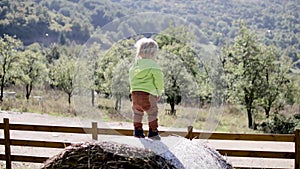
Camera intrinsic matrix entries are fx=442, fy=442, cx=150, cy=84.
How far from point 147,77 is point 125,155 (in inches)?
21.4

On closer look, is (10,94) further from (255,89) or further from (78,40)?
(78,40)

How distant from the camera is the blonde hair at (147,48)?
2929 mm

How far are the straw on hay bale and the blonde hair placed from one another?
64cm

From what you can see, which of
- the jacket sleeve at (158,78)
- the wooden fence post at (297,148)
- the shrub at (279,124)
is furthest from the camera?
the shrub at (279,124)

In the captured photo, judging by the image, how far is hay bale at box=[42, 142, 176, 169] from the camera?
116 inches

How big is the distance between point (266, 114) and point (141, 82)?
63.0 feet

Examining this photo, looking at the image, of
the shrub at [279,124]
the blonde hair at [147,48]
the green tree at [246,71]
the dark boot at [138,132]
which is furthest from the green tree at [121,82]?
the green tree at [246,71]

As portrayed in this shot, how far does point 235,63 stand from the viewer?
69.4 feet

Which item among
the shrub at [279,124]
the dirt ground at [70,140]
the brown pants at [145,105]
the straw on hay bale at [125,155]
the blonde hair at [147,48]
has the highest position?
the blonde hair at [147,48]

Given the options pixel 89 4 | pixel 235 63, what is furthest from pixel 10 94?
pixel 89 4

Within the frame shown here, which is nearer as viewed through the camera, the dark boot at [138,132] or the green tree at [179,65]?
the green tree at [179,65]

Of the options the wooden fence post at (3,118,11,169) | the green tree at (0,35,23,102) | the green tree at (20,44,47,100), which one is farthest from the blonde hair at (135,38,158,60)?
the green tree at (20,44,47,100)

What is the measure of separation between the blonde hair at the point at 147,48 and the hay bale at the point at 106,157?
64 cm

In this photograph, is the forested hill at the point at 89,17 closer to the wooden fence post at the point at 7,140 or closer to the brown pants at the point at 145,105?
the wooden fence post at the point at 7,140
